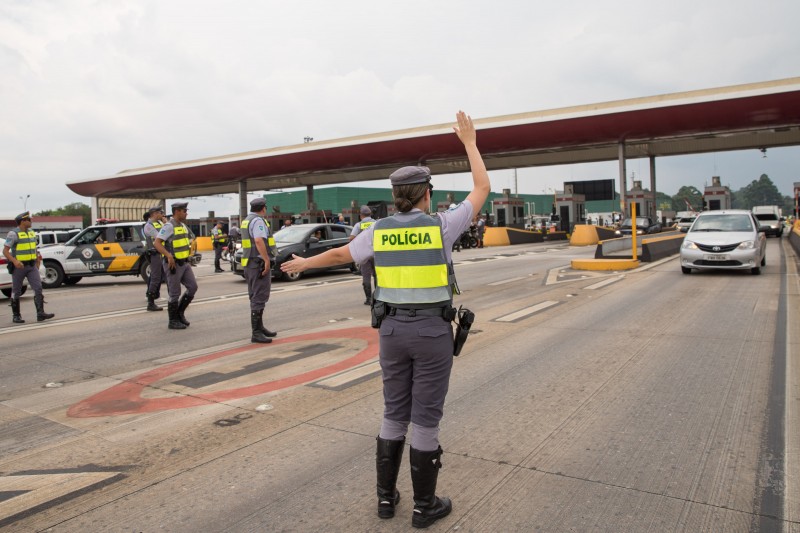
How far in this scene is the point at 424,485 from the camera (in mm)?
2971

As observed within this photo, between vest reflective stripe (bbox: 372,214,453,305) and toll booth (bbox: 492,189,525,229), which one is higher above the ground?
toll booth (bbox: 492,189,525,229)

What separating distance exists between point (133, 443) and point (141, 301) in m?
9.20

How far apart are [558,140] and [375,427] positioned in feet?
101

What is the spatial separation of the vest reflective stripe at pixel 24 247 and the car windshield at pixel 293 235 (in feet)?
23.9

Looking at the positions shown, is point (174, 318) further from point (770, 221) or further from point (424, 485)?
point (770, 221)

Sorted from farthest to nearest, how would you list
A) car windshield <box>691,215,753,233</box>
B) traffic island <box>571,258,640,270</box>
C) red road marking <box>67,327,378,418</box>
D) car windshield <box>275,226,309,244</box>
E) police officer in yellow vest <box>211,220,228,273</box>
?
police officer in yellow vest <box>211,220,228,273</box> → traffic island <box>571,258,640,270</box> → car windshield <box>275,226,309,244</box> → car windshield <box>691,215,753,233</box> → red road marking <box>67,327,378,418</box>

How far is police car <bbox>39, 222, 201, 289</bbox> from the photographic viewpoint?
16312 mm

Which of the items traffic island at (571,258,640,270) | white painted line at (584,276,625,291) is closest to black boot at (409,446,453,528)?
white painted line at (584,276,625,291)

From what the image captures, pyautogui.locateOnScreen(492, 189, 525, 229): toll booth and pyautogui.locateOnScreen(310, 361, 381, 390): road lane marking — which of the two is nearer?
pyautogui.locateOnScreen(310, 361, 381, 390): road lane marking

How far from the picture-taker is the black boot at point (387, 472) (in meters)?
3.04

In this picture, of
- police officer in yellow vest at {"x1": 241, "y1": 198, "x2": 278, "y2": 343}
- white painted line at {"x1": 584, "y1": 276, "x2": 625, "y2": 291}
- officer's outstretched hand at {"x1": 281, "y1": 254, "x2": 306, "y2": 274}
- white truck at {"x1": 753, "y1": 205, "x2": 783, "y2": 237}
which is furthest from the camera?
white truck at {"x1": 753, "y1": 205, "x2": 783, "y2": 237}

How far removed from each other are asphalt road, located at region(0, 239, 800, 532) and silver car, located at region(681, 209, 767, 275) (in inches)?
216

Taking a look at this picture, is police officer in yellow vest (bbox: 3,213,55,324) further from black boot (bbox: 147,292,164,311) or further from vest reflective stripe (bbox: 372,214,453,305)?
vest reflective stripe (bbox: 372,214,453,305)

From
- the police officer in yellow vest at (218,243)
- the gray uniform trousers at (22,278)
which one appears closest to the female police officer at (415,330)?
the gray uniform trousers at (22,278)
